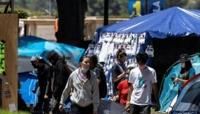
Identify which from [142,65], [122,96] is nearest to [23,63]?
[122,96]

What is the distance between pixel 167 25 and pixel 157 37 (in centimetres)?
61

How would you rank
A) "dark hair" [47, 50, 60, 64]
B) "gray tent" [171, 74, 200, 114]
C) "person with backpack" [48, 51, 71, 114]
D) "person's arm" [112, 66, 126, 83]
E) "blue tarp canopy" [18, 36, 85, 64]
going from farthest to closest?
"blue tarp canopy" [18, 36, 85, 64] < "dark hair" [47, 50, 60, 64] < "person's arm" [112, 66, 126, 83] < "person with backpack" [48, 51, 71, 114] < "gray tent" [171, 74, 200, 114]

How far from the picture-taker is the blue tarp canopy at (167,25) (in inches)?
729

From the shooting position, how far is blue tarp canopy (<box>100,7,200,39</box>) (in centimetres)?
1852

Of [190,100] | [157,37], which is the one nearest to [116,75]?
[157,37]

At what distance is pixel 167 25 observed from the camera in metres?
19.0

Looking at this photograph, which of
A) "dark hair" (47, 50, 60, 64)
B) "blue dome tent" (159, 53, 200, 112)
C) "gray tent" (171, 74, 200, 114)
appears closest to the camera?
"gray tent" (171, 74, 200, 114)

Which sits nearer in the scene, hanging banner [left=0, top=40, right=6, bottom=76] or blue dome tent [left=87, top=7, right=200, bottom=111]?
hanging banner [left=0, top=40, right=6, bottom=76]

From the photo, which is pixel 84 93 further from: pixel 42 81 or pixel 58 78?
pixel 42 81

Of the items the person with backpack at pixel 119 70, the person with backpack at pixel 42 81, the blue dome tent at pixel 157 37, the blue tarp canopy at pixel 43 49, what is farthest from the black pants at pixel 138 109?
the blue tarp canopy at pixel 43 49

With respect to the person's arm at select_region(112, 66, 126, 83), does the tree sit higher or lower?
higher

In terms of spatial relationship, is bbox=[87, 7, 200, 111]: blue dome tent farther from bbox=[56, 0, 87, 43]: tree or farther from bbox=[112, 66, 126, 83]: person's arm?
bbox=[56, 0, 87, 43]: tree

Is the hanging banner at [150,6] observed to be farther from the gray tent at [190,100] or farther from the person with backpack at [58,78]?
the gray tent at [190,100]

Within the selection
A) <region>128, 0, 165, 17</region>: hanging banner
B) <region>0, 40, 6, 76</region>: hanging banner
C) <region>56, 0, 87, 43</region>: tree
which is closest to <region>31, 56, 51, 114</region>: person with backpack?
<region>0, 40, 6, 76</region>: hanging banner
